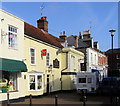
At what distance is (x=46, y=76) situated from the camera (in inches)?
825

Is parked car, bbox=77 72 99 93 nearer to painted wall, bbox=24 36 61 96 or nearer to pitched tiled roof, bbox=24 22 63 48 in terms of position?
painted wall, bbox=24 36 61 96

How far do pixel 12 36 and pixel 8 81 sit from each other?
11.9 feet

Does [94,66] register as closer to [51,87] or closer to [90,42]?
[90,42]

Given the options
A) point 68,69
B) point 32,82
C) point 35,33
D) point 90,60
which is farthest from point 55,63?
point 90,60

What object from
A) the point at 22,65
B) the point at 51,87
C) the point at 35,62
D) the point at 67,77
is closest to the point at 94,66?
the point at 67,77

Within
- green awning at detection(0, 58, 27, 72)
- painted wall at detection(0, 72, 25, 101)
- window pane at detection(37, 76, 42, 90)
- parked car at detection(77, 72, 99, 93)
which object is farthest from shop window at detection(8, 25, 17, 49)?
parked car at detection(77, 72, 99, 93)

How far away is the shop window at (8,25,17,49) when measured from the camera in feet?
48.5

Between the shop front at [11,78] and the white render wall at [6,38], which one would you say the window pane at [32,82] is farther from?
the white render wall at [6,38]

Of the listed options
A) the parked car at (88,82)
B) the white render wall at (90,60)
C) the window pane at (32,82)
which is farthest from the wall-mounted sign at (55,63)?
the white render wall at (90,60)

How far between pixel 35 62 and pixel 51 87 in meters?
4.64

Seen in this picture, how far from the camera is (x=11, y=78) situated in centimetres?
1505

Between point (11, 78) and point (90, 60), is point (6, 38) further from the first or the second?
point (90, 60)

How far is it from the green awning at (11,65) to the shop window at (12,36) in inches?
54.0

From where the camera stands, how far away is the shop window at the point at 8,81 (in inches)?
554
